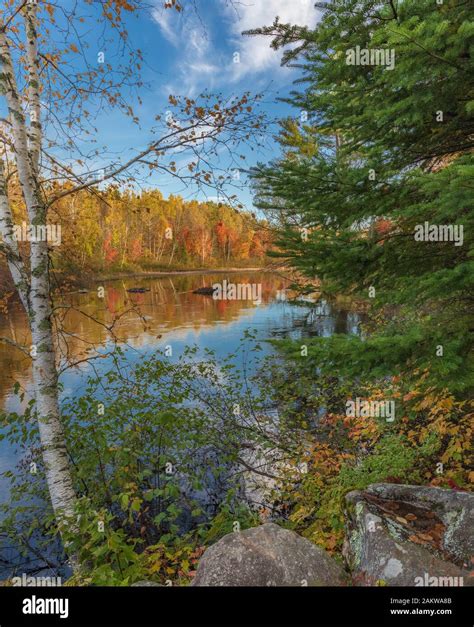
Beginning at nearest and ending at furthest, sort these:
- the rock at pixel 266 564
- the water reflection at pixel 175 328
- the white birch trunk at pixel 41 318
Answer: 1. the rock at pixel 266 564
2. the white birch trunk at pixel 41 318
3. the water reflection at pixel 175 328

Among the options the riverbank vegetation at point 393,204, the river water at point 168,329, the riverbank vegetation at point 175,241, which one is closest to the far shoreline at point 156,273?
the riverbank vegetation at point 175,241

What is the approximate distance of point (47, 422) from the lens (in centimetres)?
420

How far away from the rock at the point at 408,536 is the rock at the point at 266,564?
294mm

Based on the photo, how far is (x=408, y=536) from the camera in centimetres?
292

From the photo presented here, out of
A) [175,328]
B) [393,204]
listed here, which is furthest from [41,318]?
[175,328]

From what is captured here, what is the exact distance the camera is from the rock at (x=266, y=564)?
105 inches

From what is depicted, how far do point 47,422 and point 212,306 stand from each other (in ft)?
78.9

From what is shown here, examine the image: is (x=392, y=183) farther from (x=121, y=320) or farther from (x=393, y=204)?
(x=121, y=320)

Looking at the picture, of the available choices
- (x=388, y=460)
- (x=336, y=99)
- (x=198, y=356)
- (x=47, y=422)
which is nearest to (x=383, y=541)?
(x=388, y=460)

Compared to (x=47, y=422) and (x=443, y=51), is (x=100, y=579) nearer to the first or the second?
(x=47, y=422)

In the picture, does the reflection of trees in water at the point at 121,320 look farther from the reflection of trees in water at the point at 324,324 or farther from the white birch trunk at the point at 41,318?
the white birch trunk at the point at 41,318

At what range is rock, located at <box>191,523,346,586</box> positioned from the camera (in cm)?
268

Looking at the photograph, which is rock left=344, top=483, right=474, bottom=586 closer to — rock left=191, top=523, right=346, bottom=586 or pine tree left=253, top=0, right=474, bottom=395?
rock left=191, top=523, right=346, bottom=586

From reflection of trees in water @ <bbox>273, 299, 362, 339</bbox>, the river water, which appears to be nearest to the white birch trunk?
the river water
